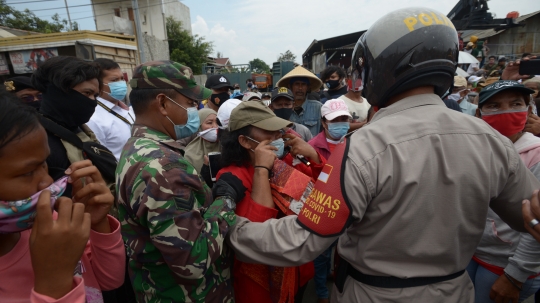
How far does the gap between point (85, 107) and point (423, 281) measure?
257 cm

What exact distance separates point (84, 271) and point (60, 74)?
163 centimetres

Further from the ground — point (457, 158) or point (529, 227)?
point (457, 158)

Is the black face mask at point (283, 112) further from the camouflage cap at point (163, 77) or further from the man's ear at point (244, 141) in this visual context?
the camouflage cap at point (163, 77)

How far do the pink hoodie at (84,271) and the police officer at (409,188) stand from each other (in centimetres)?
66

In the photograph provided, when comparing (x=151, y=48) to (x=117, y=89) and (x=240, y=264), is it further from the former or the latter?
(x=240, y=264)

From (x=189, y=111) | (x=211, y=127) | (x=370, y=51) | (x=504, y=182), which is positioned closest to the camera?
(x=504, y=182)

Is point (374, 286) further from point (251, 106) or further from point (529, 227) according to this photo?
point (251, 106)

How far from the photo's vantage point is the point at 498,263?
80.0 inches

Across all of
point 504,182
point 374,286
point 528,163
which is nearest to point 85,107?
point 374,286

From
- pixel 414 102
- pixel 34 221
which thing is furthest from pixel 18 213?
pixel 414 102

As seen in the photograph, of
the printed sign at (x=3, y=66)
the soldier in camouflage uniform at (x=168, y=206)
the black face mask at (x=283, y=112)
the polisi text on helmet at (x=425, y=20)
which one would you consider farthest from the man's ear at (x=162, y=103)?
the printed sign at (x=3, y=66)

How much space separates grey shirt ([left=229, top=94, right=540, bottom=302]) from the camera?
1.19 metres

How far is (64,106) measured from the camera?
2256mm

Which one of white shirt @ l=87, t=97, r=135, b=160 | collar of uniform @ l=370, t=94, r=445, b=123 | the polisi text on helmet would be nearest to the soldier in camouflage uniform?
collar of uniform @ l=370, t=94, r=445, b=123
